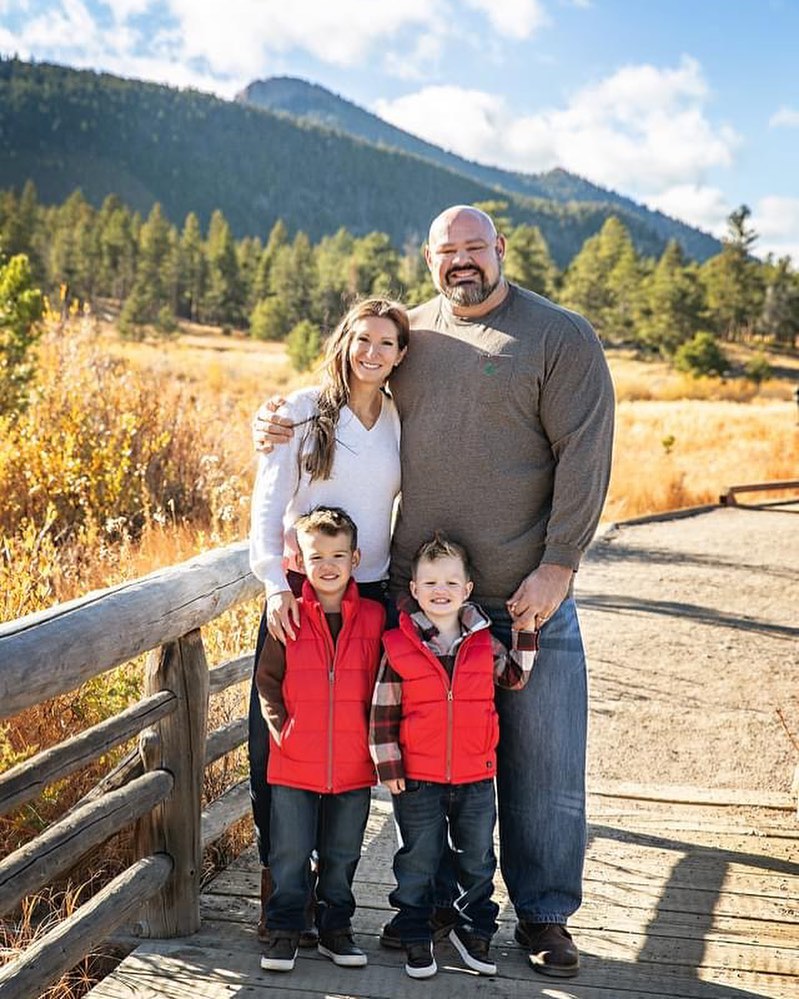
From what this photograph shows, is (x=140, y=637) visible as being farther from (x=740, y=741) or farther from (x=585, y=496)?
(x=740, y=741)

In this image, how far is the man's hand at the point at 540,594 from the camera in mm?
2895

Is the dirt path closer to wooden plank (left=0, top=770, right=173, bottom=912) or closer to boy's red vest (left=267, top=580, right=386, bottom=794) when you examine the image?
boy's red vest (left=267, top=580, right=386, bottom=794)

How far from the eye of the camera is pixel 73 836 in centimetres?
258

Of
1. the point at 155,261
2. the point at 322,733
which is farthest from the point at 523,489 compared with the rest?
the point at 155,261

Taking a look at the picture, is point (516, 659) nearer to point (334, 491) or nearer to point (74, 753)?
point (334, 491)

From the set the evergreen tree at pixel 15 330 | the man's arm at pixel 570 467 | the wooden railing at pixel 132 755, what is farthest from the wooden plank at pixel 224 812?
the evergreen tree at pixel 15 330

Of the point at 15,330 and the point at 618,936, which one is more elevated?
the point at 15,330

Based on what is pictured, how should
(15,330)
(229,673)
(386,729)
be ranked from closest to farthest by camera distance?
(386,729), (229,673), (15,330)

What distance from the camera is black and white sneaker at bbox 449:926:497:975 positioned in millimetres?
2855

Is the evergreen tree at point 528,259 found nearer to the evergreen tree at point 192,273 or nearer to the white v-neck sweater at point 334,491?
the evergreen tree at point 192,273

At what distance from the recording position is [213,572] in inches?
128

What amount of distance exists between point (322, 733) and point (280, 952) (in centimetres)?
62

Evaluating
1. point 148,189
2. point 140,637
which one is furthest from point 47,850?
point 148,189

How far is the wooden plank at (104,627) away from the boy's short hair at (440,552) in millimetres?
664
